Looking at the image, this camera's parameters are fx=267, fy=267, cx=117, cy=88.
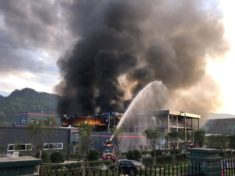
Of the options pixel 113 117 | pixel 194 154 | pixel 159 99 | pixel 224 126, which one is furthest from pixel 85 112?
pixel 194 154

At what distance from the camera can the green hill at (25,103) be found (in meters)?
138

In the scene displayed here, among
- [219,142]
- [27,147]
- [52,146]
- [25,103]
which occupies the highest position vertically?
[25,103]

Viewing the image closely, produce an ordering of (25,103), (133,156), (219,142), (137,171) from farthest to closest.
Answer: (25,103) → (219,142) → (133,156) → (137,171)

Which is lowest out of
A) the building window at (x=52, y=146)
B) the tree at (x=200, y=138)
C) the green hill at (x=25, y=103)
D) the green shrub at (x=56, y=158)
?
the green shrub at (x=56, y=158)

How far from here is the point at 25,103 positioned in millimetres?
155250

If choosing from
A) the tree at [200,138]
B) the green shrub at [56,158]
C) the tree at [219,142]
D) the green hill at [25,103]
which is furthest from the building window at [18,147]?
the green hill at [25,103]

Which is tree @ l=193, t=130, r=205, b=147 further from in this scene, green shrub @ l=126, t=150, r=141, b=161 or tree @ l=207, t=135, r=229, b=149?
green shrub @ l=126, t=150, r=141, b=161

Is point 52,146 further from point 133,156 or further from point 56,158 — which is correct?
point 133,156

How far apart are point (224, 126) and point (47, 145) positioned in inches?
2934

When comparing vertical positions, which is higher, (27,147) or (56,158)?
(27,147)

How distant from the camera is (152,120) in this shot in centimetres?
6681

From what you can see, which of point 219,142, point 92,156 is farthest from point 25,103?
point 92,156

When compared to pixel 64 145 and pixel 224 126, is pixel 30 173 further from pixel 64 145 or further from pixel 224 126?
pixel 224 126

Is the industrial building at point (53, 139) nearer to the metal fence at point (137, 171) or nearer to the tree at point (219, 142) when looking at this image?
the tree at point (219, 142)
